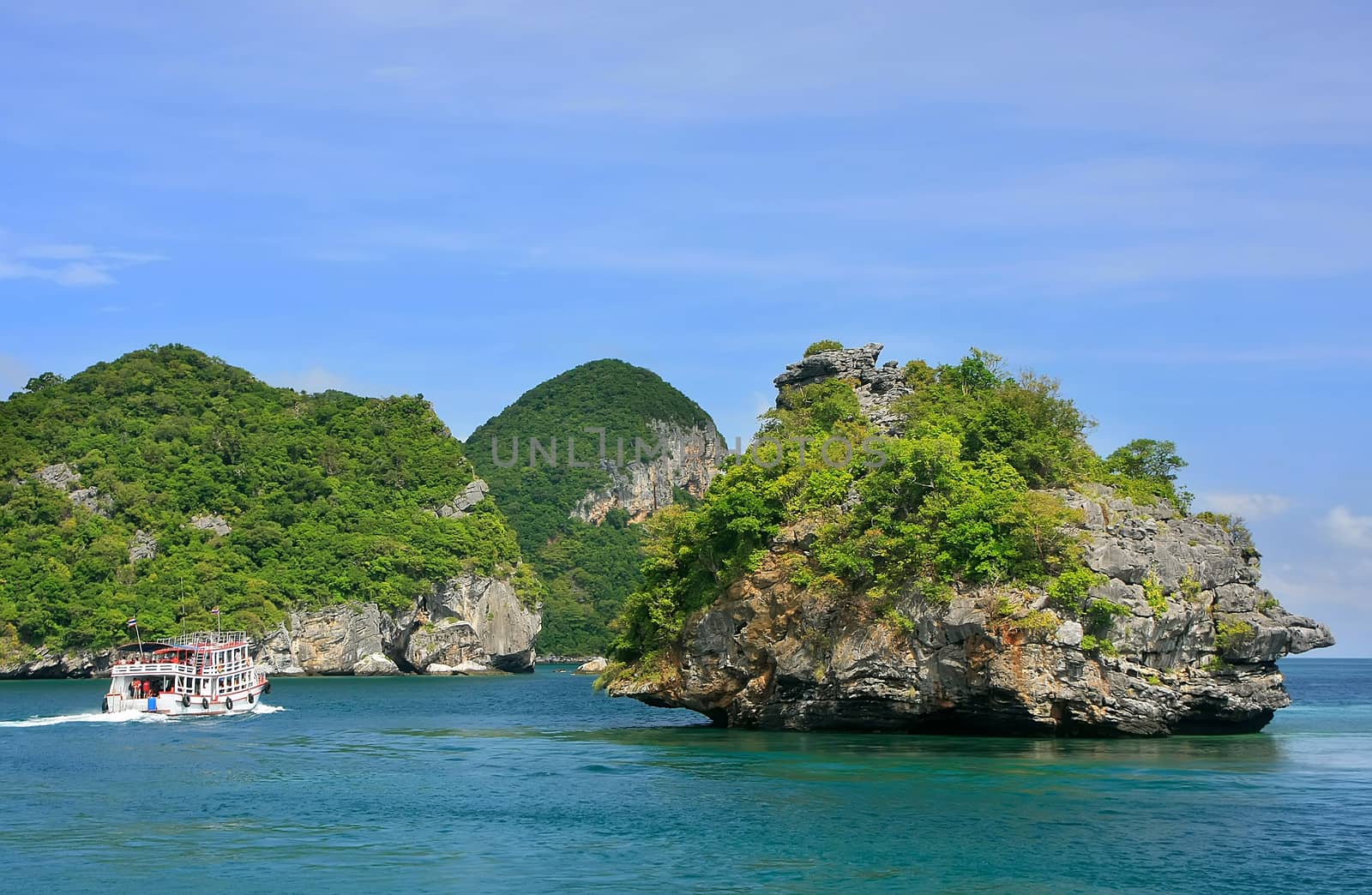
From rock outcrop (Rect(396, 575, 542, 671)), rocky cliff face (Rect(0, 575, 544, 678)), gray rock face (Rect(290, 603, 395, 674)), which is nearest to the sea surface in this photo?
rocky cliff face (Rect(0, 575, 544, 678))

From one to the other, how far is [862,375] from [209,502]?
8447 cm

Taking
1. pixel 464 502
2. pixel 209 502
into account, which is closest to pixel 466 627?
pixel 464 502

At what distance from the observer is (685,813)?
94.4 feet

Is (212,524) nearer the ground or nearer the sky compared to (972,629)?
nearer the sky

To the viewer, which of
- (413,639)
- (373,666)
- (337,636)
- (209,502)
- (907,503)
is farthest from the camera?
(413,639)

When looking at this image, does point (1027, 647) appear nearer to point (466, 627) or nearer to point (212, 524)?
point (466, 627)

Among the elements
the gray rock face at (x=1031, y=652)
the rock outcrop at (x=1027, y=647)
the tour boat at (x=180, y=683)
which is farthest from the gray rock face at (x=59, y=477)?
the gray rock face at (x=1031, y=652)

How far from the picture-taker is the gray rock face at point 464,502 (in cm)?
13488

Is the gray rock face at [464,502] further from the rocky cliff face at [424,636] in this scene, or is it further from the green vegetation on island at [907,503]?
the green vegetation on island at [907,503]

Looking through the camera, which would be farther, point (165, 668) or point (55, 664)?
point (55, 664)

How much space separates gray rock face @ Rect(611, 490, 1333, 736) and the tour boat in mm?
26273

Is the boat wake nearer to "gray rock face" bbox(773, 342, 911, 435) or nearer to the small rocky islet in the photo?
the small rocky islet

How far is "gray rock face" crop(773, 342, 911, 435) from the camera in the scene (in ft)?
184

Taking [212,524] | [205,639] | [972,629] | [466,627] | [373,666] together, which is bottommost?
[373,666]
